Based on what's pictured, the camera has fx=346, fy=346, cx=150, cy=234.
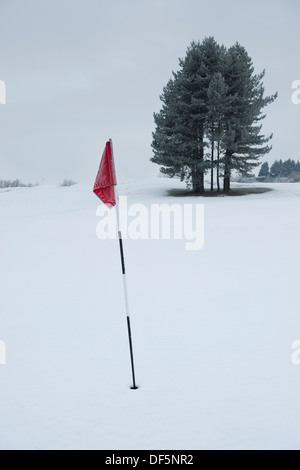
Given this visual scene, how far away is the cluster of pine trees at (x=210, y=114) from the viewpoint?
28.3m

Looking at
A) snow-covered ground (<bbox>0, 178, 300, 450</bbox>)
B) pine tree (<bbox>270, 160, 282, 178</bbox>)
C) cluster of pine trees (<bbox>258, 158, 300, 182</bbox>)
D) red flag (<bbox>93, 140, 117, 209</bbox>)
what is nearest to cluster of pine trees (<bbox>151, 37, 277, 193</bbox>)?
snow-covered ground (<bbox>0, 178, 300, 450</bbox>)

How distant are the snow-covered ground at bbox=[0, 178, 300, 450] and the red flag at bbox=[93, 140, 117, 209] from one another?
3121mm

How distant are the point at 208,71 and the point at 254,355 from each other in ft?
90.7

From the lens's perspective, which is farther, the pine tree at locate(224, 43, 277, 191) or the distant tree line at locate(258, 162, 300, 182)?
the distant tree line at locate(258, 162, 300, 182)

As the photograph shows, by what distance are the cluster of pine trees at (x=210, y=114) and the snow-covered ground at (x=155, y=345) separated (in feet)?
52.8

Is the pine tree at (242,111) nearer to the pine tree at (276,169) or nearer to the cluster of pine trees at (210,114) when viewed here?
the cluster of pine trees at (210,114)

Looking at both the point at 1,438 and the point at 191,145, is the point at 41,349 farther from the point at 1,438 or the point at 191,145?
the point at 191,145

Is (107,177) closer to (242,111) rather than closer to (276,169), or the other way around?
(242,111)

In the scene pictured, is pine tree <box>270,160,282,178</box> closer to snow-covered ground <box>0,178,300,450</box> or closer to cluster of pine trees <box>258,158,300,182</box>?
cluster of pine trees <box>258,158,300,182</box>

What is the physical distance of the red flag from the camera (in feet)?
18.8

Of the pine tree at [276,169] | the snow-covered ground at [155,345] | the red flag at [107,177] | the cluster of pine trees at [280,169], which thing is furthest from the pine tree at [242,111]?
the pine tree at [276,169]

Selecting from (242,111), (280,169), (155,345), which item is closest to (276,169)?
(280,169)

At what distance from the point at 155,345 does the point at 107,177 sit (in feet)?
11.7
